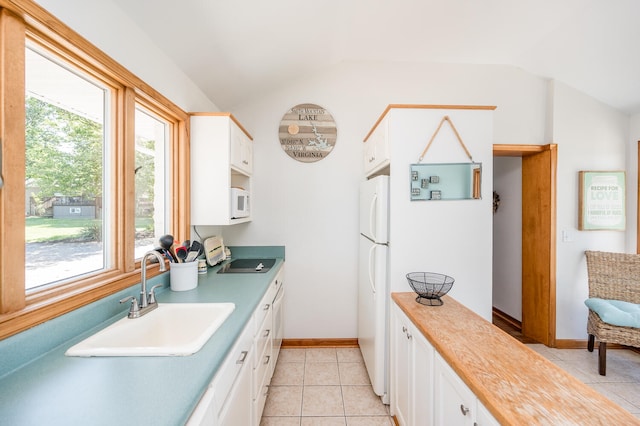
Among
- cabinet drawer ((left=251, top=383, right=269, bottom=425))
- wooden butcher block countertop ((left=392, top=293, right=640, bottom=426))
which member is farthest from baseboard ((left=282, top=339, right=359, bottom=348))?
wooden butcher block countertop ((left=392, top=293, right=640, bottom=426))

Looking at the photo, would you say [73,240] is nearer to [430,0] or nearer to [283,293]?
[283,293]

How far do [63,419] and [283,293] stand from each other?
2.13 m

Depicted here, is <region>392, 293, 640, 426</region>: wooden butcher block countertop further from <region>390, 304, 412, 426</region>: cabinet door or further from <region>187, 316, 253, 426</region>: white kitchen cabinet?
<region>187, 316, 253, 426</region>: white kitchen cabinet

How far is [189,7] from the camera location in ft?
4.81

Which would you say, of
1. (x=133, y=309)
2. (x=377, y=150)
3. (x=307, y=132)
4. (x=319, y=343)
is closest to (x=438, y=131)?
(x=377, y=150)

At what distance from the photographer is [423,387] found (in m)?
1.28

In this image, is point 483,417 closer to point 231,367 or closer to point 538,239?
point 231,367

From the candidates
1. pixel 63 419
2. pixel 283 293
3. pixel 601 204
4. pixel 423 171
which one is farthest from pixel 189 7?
pixel 601 204

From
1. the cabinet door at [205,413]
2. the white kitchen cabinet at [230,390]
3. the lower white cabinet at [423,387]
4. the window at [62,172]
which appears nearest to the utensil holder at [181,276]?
the window at [62,172]

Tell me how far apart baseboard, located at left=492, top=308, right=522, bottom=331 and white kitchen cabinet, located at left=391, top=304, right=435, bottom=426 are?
7.64 ft

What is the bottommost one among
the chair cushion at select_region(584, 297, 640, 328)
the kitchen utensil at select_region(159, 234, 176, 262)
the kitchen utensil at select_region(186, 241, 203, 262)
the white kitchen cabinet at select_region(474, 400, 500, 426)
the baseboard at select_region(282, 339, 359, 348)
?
the baseboard at select_region(282, 339, 359, 348)

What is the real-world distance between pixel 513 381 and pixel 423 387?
535 mm

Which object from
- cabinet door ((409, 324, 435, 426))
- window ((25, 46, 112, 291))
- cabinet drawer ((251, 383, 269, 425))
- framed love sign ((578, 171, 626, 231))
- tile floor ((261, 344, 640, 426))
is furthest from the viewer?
framed love sign ((578, 171, 626, 231))

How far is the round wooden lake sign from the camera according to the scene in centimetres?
277
